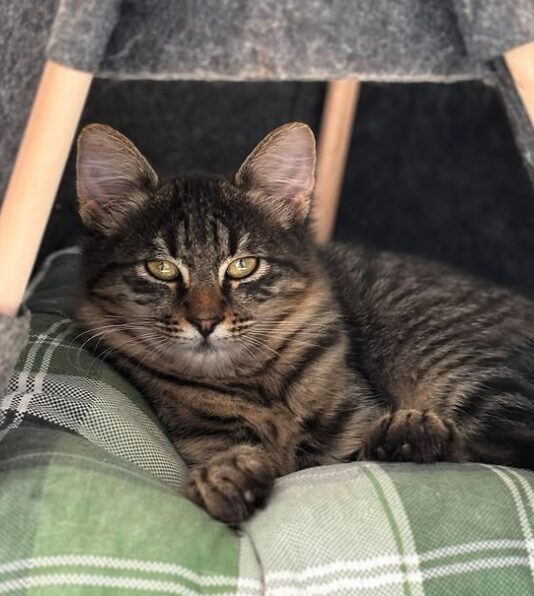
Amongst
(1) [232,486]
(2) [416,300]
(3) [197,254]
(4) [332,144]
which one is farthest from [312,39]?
(4) [332,144]

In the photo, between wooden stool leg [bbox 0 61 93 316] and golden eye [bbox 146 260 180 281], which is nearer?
wooden stool leg [bbox 0 61 93 316]

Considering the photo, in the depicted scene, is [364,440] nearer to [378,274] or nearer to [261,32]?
[378,274]

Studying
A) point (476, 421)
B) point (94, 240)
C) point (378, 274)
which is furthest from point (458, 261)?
point (94, 240)

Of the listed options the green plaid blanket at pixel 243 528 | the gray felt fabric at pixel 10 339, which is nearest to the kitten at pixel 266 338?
the green plaid blanket at pixel 243 528

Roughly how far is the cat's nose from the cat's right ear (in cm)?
25

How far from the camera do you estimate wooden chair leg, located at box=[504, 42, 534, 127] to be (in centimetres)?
91

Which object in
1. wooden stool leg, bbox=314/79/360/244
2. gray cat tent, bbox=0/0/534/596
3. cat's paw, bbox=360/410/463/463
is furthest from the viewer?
wooden stool leg, bbox=314/79/360/244

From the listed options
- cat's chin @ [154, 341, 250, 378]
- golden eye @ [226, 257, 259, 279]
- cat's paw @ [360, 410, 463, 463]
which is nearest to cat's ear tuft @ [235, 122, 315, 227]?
golden eye @ [226, 257, 259, 279]

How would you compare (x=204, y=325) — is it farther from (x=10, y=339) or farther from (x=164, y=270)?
(x=10, y=339)

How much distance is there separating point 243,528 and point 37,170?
47 cm

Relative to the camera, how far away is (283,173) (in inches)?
55.7

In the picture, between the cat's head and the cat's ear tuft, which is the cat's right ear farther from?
the cat's ear tuft

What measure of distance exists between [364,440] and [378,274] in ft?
1.63

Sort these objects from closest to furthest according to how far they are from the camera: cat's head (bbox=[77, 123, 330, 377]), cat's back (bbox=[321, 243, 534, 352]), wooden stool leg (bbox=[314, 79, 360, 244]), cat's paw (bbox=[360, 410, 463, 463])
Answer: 1. cat's paw (bbox=[360, 410, 463, 463])
2. cat's head (bbox=[77, 123, 330, 377])
3. cat's back (bbox=[321, 243, 534, 352])
4. wooden stool leg (bbox=[314, 79, 360, 244])
